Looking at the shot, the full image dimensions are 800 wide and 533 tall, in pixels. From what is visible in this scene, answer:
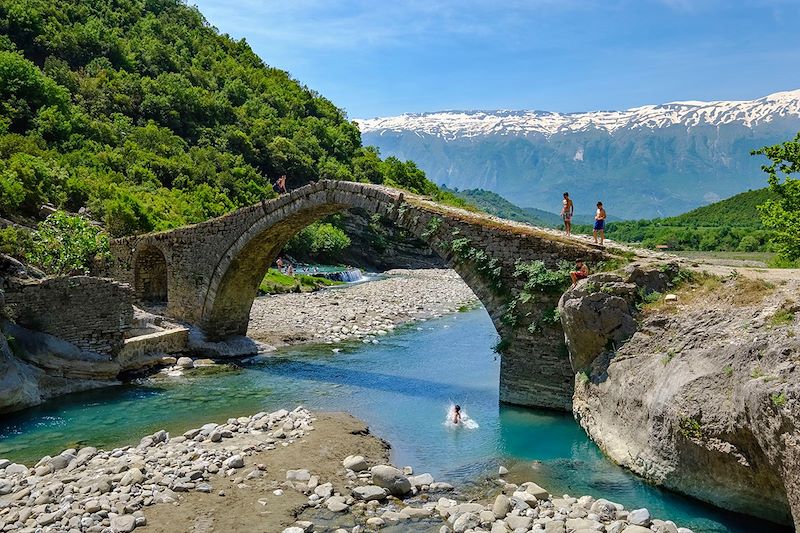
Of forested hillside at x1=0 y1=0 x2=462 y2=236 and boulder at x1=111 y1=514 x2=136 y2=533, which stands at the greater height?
forested hillside at x1=0 y1=0 x2=462 y2=236

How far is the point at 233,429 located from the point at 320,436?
1864 millimetres

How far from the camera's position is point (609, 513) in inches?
365

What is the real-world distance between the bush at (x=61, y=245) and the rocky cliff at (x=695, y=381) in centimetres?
1338

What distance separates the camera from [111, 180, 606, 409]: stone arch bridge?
49.3 feet

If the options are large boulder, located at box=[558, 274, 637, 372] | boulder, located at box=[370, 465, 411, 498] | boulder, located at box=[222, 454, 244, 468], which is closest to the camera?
boulder, located at box=[370, 465, 411, 498]

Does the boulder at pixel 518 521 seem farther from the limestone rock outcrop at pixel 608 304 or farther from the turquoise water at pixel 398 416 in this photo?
the limestone rock outcrop at pixel 608 304

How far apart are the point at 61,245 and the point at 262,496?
1179cm

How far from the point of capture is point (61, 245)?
1820cm

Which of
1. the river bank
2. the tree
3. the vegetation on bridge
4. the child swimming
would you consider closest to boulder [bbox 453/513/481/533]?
the river bank

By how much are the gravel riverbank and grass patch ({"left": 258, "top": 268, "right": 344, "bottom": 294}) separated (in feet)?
2.95

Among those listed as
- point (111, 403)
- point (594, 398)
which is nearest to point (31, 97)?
point (111, 403)

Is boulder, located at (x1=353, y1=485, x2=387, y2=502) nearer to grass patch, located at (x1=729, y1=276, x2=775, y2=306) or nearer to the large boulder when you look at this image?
→ the large boulder

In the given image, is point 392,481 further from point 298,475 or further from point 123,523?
point 123,523

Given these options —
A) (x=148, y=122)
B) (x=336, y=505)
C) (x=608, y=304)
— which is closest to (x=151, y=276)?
(x=336, y=505)
